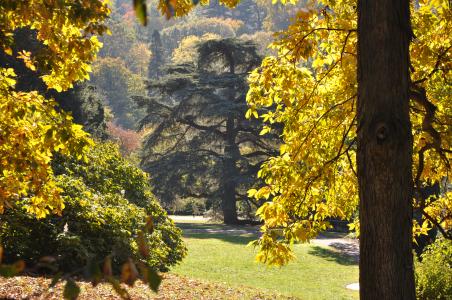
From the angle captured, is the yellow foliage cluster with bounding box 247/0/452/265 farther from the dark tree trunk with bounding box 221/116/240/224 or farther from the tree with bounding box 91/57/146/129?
the tree with bounding box 91/57/146/129

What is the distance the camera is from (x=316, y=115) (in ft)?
22.8

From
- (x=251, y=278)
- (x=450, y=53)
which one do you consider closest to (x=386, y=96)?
(x=450, y=53)

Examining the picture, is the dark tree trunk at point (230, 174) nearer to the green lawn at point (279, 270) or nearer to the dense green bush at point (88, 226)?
the green lawn at point (279, 270)

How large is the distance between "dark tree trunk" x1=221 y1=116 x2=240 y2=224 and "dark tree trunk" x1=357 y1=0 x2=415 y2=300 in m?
27.2

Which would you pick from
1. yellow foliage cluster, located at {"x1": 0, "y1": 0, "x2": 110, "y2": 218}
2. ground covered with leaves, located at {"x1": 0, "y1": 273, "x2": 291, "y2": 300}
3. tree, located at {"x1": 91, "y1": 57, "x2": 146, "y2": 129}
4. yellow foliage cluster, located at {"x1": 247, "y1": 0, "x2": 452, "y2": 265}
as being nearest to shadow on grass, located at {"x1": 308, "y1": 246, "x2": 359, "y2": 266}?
ground covered with leaves, located at {"x1": 0, "y1": 273, "x2": 291, "y2": 300}

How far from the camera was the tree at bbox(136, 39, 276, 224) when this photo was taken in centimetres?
3250

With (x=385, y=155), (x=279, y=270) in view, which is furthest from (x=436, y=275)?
(x=279, y=270)

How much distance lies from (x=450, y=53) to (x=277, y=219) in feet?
9.52

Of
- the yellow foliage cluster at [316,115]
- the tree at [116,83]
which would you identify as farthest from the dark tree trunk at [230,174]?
the tree at [116,83]

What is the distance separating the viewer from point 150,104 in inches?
1305

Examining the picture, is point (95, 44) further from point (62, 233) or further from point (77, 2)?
point (62, 233)

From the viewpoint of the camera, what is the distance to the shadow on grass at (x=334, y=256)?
19.4 metres

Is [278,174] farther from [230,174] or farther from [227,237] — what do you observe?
[230,174]

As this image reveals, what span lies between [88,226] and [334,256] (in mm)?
Result: 12480
